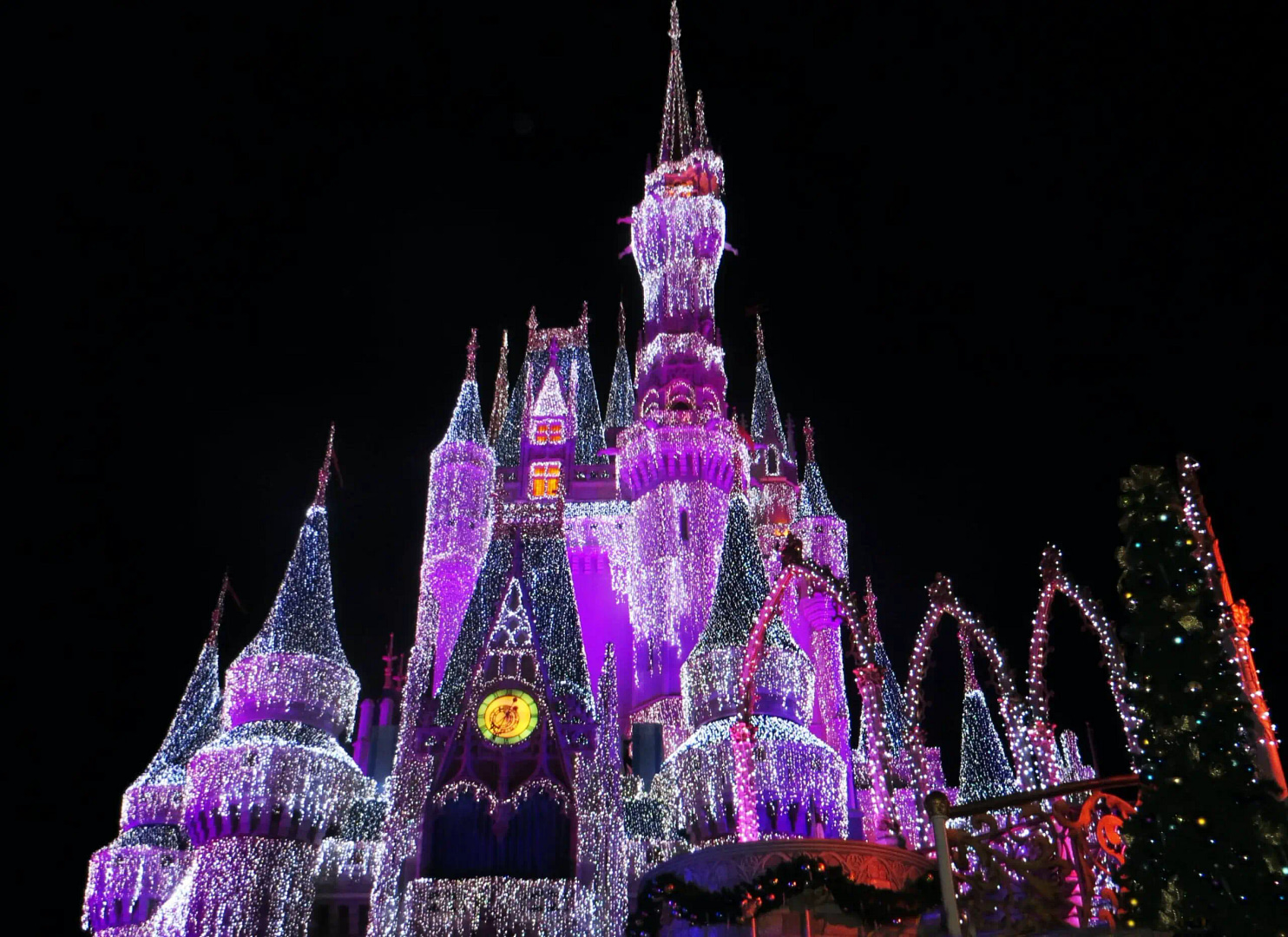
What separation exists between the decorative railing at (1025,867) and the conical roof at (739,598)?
49.1 ft

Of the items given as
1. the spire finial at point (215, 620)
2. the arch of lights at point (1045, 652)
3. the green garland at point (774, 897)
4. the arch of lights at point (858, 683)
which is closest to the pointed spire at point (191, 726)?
the spire finial at point (215, 620)

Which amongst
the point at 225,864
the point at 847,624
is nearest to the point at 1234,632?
the point at 847,624

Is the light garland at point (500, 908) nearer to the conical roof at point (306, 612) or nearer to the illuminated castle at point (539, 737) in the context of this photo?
the illuminated castle at point (539, 737)

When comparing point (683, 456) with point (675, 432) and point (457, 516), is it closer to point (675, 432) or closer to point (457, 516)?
point (675, 432)

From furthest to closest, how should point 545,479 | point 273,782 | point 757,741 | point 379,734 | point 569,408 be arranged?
point 569,408, point 545,479, point 379,734, point 273,782, point 757,741

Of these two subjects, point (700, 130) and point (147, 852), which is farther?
point (700, 130)

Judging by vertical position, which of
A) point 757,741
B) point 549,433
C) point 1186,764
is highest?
point 549,433

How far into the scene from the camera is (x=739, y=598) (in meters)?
27.5

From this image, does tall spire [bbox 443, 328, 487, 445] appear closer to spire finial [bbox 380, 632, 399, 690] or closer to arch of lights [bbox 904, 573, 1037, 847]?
spire finial [bbox 380, 632, 399, 690]

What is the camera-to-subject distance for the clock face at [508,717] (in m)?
26.4

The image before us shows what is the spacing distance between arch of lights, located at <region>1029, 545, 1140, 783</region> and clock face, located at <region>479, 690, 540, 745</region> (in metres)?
14.1

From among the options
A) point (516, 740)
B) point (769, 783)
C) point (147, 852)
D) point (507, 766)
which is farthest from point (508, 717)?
point (147, 852)

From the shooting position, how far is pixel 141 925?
26.3 m

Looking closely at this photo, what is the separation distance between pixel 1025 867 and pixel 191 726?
2786 cm
